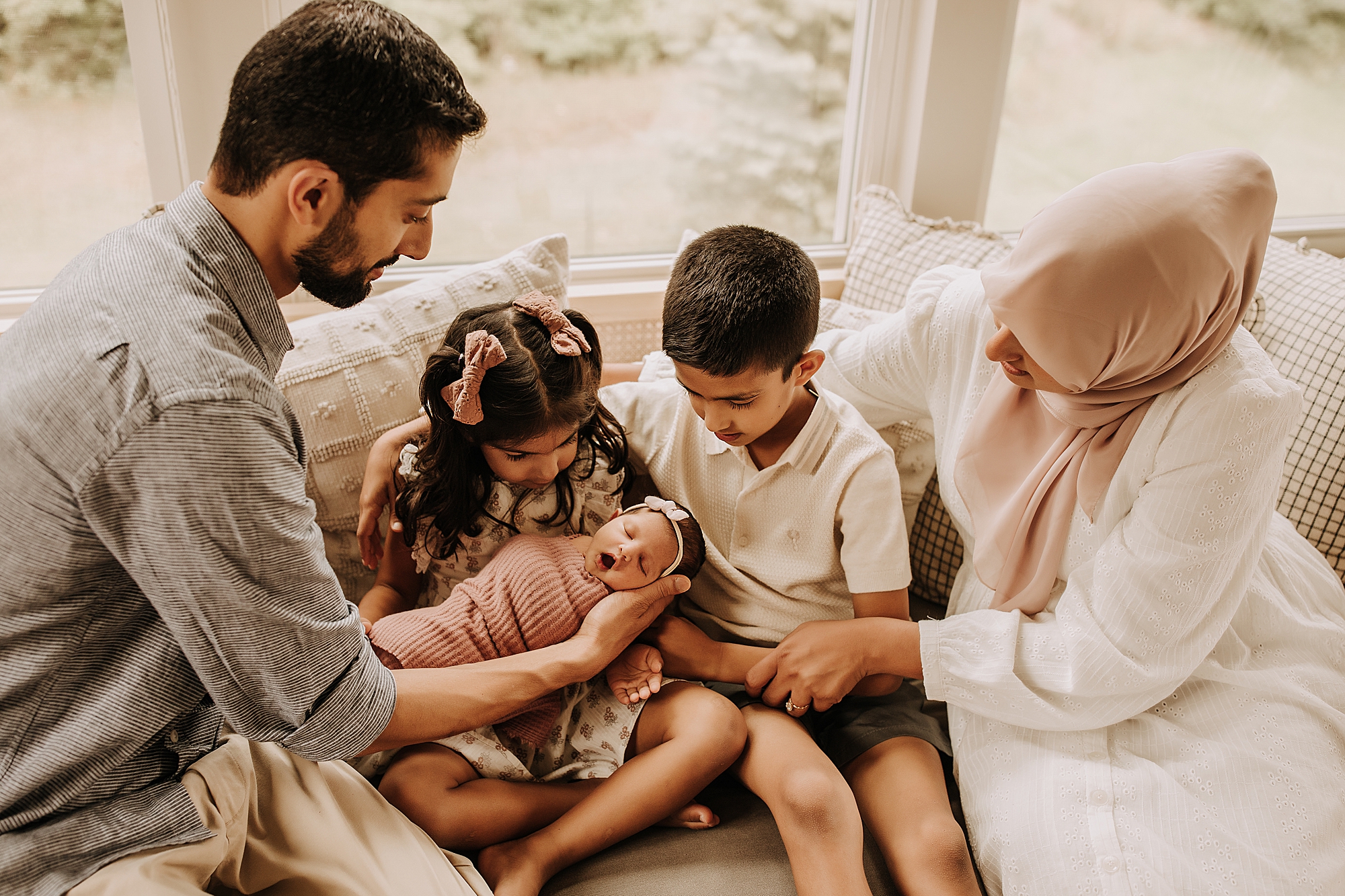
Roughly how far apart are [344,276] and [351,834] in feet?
2.29

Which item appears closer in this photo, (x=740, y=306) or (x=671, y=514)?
(x=740, y=306)

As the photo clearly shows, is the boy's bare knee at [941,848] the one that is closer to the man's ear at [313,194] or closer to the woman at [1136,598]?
the woman at [1136,598]

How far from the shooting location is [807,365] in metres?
1.38

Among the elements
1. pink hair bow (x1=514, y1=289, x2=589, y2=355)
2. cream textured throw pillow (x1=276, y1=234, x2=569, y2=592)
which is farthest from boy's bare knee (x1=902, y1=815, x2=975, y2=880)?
cream textured throw pillow (x1=276, y1=234, x2=569, y2=592)

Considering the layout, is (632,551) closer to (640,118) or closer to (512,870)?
(512,870)

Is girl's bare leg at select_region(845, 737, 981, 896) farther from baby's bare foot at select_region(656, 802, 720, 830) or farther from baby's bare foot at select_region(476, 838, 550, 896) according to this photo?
baby's bare foot at select_region(476, 838, 550, 896)

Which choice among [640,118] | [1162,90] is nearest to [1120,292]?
[640,118]

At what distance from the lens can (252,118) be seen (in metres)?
0.90

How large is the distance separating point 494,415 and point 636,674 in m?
0.48

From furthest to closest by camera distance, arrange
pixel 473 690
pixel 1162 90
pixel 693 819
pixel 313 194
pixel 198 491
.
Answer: pixel 1162 90 < pixel 693 819 < pixel 473 690 < pixel 313 194 < pixel 198 491

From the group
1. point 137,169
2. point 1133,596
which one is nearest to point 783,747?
point 1133,596

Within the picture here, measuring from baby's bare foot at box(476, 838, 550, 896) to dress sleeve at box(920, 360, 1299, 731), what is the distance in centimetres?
69

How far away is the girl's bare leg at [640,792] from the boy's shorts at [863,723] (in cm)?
13

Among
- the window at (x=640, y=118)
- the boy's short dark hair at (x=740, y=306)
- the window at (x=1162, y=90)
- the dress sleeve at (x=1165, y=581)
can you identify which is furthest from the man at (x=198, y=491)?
the window at (x=1162, y=90)
